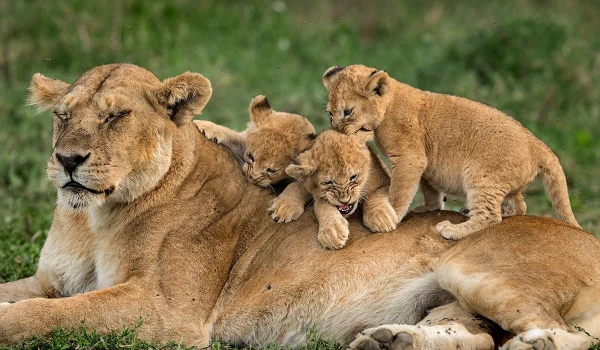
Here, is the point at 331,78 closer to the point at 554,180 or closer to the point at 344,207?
the point at 344,207

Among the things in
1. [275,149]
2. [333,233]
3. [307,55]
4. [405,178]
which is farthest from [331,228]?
[307,55]

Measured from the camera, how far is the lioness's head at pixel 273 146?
5.52 m

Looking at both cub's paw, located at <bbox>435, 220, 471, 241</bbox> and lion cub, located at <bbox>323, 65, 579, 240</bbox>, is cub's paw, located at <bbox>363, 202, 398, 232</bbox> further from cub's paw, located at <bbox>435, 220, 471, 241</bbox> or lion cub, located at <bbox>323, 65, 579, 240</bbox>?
cub's paw, located at <bbox>435, 220, 471, 241</bbox>

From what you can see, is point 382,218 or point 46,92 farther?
point 46,92

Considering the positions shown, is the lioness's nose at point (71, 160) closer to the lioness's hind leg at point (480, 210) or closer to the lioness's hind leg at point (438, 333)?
the lioness's hind leg at point (438, 333)

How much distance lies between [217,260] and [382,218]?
901mm

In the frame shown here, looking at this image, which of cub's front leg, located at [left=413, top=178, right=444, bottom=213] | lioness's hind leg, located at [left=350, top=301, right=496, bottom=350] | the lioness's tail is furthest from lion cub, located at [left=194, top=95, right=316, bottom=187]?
the lioness's tail

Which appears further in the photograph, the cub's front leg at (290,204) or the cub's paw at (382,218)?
the cub's front leg at (290,204)

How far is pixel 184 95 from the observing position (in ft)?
17.2

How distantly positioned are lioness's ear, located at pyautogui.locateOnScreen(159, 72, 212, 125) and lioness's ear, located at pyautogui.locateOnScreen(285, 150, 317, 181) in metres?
0.59

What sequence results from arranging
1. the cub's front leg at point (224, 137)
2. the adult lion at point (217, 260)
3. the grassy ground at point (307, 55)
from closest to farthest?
1. the adult lion at point (217, 260)
2. the cub's front leg at point (224, 137)
3. the grassy ground at point (307, 55)

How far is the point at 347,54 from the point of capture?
41.0ft

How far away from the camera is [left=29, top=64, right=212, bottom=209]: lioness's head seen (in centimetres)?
486

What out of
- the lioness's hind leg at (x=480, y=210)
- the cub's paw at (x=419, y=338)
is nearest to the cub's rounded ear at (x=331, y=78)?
the lioness's hind leg at (x=480, y=210)
